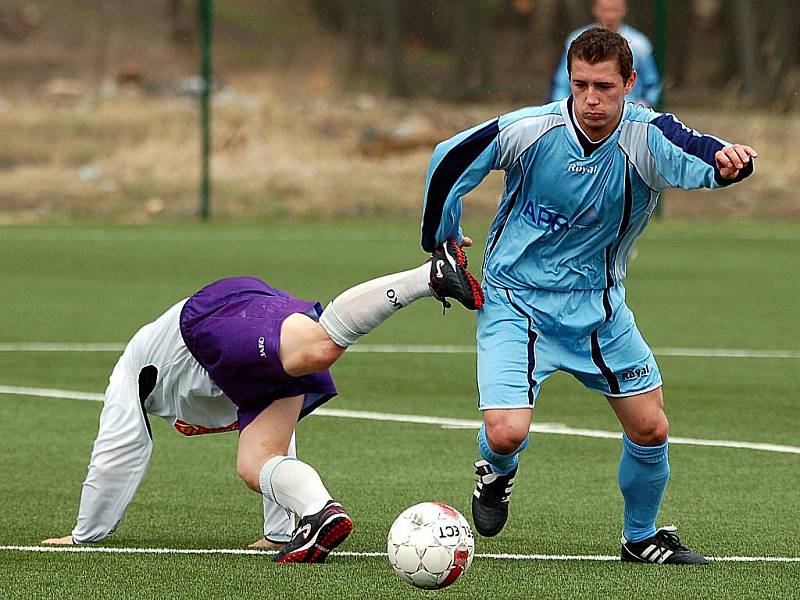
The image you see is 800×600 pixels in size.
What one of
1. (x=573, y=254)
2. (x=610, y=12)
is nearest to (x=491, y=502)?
(x=573, y=254)

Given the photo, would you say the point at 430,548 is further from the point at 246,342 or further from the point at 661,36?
the point at 661,36

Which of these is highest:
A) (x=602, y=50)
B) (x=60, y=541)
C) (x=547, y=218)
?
(x=602, y=50)

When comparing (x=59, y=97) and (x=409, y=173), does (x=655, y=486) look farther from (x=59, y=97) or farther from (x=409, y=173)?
(x=59, y=97)

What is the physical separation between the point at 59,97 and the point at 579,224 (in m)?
22.0

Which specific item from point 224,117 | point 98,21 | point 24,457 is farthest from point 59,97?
point 24,457

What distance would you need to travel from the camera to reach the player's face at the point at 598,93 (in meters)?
5.72

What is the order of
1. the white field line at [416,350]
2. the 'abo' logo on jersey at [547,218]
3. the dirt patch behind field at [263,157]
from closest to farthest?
the 'abo' logo on jersey at [547,218]
the white field line at [416,350]
the dirt patch behind field at [263,157]

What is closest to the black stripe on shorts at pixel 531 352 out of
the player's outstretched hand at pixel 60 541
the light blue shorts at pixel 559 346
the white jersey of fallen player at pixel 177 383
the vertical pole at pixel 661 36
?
the light blue shorts at pixel 559 346

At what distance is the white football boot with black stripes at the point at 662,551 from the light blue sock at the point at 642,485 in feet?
0.08

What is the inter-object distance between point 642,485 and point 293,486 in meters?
1.25

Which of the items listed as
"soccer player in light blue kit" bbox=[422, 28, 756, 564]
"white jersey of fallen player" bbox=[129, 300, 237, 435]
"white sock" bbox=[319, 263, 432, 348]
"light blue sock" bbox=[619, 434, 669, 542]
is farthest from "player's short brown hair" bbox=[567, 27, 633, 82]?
"white jersey of fallen player" bbox=[129, 300, 237, 435]

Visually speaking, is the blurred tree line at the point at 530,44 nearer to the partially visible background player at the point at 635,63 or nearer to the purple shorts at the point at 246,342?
the partially visible background player at the point at 635,63

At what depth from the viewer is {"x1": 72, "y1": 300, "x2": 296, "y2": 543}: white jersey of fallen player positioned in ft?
20.1

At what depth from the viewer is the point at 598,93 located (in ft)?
18.9
